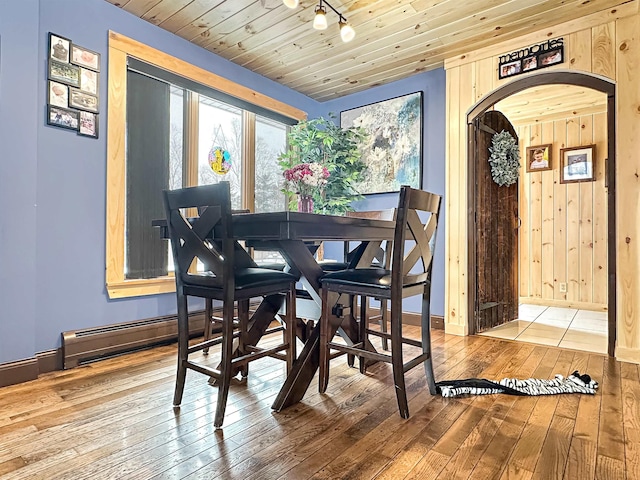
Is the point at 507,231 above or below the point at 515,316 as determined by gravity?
above

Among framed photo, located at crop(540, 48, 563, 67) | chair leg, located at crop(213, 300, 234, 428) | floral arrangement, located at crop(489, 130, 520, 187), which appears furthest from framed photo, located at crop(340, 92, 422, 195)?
chair leg, located at crop(213, 300, 234, 428)

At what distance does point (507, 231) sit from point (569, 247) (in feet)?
5.00

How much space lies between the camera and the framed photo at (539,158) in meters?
5.03

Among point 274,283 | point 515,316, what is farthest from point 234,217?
Result: point 515,316

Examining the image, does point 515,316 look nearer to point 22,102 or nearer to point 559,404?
point 559,404

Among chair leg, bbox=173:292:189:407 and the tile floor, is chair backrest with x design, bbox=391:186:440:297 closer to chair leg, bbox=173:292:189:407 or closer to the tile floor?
chair leg, bbox=173:292:189:407

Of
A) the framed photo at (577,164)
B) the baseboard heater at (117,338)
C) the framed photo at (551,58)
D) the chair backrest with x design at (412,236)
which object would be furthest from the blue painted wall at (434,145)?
the framed photo at (577,164)

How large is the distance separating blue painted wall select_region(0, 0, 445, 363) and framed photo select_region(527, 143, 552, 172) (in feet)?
15.6

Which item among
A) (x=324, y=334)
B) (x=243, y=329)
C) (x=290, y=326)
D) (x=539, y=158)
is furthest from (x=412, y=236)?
(x=539, y=158)

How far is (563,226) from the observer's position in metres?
4.92

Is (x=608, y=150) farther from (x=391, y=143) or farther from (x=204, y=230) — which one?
(x=204, y=230)

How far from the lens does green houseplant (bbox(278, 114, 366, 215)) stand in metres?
3.85

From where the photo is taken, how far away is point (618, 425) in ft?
5.39

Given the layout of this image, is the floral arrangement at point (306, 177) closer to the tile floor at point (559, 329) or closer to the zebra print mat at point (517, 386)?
the zebra print mat at point (517, 386)
